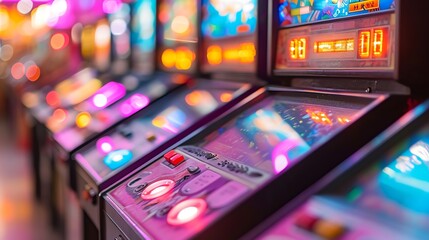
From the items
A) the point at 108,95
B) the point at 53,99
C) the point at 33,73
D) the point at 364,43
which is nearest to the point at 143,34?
the point at 108,95

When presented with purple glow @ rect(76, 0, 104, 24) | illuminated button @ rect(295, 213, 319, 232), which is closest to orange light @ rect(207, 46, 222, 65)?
illuminated button @ rect(295, 213, 319, 232)

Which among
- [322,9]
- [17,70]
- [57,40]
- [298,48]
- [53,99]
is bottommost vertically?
[17,70]

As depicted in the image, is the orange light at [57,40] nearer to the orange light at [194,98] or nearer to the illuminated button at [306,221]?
the orange light at [194,98]

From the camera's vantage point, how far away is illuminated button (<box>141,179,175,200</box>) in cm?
149

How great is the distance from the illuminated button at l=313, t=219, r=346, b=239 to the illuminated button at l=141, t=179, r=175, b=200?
0.62 meters

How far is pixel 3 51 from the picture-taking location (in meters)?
13.7

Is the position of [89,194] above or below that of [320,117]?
below

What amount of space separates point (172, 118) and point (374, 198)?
1.43 meters

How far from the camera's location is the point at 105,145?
2402 millimetres

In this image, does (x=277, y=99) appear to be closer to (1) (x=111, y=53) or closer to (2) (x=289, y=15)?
(2) (x=289, y=15)

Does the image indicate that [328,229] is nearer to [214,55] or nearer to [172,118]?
[172,118]

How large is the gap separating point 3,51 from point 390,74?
45.2 ft

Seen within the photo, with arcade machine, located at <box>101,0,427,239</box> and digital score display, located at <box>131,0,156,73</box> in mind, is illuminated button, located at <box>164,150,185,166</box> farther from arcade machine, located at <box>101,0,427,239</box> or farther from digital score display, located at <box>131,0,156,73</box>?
digital score display, located at <box>131,0,156,73</box>

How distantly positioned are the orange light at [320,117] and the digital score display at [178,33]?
1.18m
